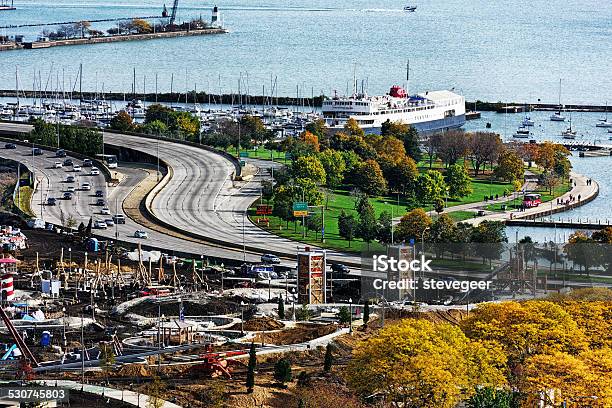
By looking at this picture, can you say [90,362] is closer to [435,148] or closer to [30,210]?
[30,210]

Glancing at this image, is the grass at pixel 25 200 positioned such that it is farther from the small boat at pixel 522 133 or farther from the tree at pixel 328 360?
the small boat at pixel 522 133

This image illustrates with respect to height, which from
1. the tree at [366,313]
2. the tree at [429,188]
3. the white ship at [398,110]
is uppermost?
the white ship at [398,110]

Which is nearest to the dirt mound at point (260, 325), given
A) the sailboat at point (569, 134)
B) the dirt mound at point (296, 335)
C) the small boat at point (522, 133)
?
the dirt mound at point (296, 335)

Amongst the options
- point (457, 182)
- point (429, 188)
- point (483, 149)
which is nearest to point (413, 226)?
point (429, 188)

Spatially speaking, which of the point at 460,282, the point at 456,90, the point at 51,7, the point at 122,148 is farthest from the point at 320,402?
the point at 51,7

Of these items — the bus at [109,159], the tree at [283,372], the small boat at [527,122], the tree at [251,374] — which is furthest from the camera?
the small boat at [527,122]

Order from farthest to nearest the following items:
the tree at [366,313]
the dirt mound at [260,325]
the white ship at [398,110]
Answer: the white ship at [398,110]
the dirt mound at [260,325]
the tree at [366,313]
